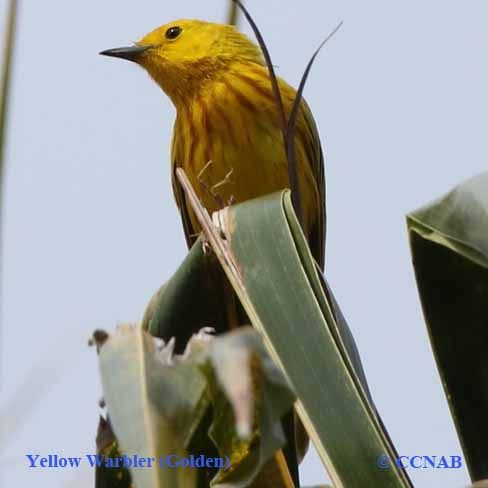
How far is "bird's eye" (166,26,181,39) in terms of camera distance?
13.4 feet

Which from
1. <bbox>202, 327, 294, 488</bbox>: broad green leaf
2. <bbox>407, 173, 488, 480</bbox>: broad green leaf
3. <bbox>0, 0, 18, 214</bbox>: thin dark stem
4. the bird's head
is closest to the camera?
<bbox>202, 327, 294, 488</bbox>: broad green leaf

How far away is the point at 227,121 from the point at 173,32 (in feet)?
2.35

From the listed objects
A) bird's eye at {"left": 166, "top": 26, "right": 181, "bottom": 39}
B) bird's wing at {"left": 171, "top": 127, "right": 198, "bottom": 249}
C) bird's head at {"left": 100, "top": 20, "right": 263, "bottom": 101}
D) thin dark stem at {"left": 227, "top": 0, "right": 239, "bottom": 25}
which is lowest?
bird's wing at {"left": 171, "top": 127, "right": 198, "bottom": 249}

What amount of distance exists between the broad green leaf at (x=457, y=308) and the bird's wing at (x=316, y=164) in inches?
78.8

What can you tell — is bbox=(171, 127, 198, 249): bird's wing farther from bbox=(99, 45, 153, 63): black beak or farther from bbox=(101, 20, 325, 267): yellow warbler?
bbox=(99, 45, 153, 63): black beak

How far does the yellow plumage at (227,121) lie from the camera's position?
3428 mm

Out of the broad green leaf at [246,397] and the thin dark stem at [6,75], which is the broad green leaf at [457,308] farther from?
the thin dark stem at [6,75]

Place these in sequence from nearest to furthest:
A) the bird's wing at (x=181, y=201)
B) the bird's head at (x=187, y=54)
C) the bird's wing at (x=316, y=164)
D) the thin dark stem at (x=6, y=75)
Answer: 1. the thin dark stem at (x=6, y=75)
2. the bird's wing at (x=316, y=164)
3. the bird's wing at (x=181, y=201)
4. the bird's head at (x=187, y=54)

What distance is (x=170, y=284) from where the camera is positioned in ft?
5.09

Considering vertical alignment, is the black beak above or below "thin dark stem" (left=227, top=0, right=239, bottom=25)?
below

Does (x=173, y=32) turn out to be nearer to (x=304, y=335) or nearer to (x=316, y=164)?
(x=316, y=164)

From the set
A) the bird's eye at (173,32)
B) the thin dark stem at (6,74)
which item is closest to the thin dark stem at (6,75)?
the thin dark stem at (6,74)

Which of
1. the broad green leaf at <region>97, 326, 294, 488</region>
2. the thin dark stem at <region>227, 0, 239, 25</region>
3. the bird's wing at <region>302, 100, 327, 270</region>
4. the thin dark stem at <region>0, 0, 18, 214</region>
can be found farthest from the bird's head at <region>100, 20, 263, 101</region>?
the broad green leaf at <region>97, 326, 294, 488</region>

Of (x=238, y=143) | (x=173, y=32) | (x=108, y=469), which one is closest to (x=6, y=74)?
(x=108, y=469)
